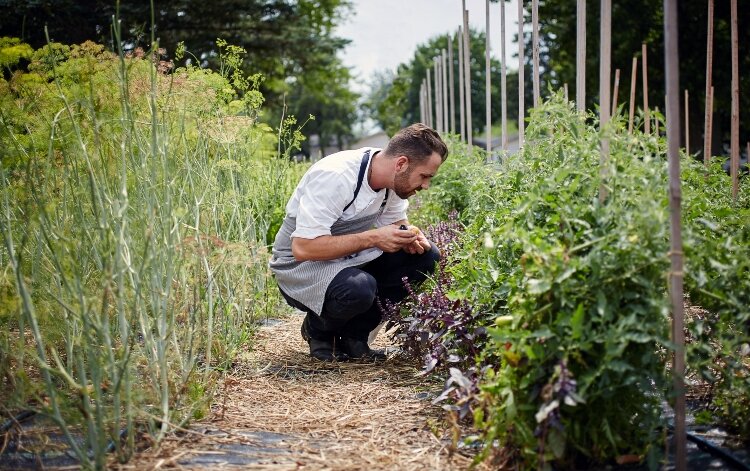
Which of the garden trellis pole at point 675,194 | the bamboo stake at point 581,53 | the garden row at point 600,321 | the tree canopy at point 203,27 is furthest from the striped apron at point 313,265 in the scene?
the tree canopy at point 203,27

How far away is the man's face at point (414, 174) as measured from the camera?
11.1ft

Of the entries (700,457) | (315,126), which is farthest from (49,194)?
(315,126)

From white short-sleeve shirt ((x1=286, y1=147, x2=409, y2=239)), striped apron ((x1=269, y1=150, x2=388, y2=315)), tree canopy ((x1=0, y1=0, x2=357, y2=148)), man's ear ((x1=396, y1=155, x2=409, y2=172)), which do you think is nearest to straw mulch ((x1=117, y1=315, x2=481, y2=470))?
striped apron ((x1=269, y1=150, x2=388, y2=315))

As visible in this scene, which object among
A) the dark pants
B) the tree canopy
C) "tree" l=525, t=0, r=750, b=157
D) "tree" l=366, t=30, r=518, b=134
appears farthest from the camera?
"tree" l=366, t=30, r=518, b=134

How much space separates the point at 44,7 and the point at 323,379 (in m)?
9.63

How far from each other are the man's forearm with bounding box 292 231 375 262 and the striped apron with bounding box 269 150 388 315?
12 cm

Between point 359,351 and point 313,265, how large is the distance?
0.51 meters

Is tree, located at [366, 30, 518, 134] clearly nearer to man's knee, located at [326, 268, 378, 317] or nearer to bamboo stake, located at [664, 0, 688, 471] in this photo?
man's knee, located at [326, 268, 378, 317]

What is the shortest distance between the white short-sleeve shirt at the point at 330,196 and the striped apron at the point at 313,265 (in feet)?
0.14

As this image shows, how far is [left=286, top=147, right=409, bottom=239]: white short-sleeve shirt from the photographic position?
3.33 metres

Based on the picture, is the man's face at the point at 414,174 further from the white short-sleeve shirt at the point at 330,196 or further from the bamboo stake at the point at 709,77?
the bamboo stake at the point at 709,77

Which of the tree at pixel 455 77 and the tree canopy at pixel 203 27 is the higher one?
the tree canopy at pixel 203 27

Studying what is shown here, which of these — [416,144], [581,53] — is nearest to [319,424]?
[416,144]

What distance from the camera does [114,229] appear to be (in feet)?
8.23
